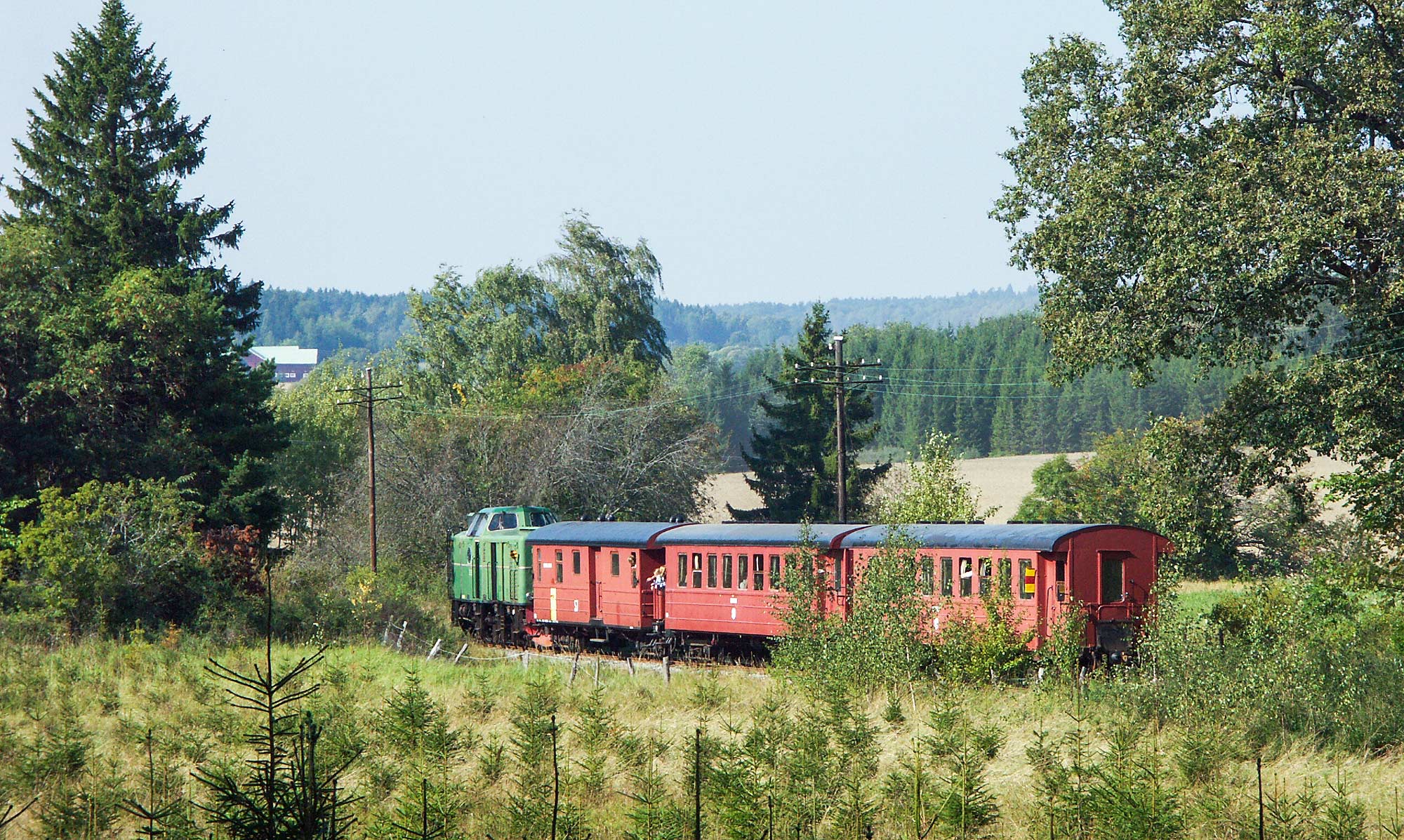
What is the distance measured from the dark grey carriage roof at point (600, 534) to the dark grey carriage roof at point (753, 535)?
25.4 inches

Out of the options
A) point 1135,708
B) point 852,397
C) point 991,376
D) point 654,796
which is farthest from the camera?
point 991,376

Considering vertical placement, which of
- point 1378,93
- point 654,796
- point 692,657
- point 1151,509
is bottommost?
point 692,657

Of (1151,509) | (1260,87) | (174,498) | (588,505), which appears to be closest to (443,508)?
(588,505)

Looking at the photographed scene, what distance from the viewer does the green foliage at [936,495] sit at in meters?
40.8

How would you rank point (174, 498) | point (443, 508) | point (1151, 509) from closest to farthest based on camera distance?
point (1151, 509)
point (174, 498)
point (443, 508)

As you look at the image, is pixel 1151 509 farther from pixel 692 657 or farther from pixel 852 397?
pixel 852 397

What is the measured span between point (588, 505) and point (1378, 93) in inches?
1466

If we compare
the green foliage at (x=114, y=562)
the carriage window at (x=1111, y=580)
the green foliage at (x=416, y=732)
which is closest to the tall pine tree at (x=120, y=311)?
the green foliage at (x=114, y=562)

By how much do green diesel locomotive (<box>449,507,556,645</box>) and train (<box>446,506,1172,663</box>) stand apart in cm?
5

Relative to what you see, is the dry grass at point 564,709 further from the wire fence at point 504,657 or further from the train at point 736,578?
the train at point 736,578

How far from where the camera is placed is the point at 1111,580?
2367cm

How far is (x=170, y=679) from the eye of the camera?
26.8m

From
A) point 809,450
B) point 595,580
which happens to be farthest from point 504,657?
point 809,450

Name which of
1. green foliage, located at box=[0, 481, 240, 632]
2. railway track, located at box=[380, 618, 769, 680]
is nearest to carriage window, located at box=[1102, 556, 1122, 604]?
railway track, located at box=[380, 618, 769, 680]
